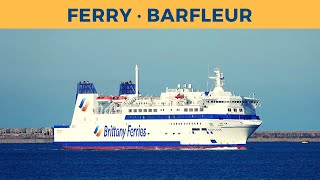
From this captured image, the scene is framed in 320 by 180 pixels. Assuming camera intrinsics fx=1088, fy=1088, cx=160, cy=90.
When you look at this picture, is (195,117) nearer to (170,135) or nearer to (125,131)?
(170,135)

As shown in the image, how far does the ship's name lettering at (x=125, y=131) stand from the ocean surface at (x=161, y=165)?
5.30 ft

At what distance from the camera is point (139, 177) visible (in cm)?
7062

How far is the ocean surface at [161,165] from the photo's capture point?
72375 mm

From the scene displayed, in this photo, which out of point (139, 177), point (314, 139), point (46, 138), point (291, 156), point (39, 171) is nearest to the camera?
point (139, 177)

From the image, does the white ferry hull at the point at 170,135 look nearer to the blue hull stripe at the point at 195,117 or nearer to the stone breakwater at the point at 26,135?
the blue hull stripe at the point at 195,117

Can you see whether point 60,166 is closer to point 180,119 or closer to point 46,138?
point 180,119

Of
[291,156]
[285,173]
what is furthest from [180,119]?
[285,173]

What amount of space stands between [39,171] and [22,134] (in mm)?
79853

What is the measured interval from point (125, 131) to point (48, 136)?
185 ft

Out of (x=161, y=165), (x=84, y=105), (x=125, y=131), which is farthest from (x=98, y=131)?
(x=161, y=165)

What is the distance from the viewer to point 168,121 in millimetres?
95438

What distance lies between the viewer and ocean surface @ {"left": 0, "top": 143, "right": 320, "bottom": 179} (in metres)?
72.4

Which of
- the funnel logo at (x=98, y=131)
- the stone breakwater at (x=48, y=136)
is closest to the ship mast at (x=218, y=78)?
the funnel logo at (x=98, y=131)

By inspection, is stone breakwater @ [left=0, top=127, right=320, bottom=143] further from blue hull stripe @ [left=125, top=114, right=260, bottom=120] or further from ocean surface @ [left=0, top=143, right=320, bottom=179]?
blue hull stripe @ [left=125, top=114, right=260, bottom=120]
